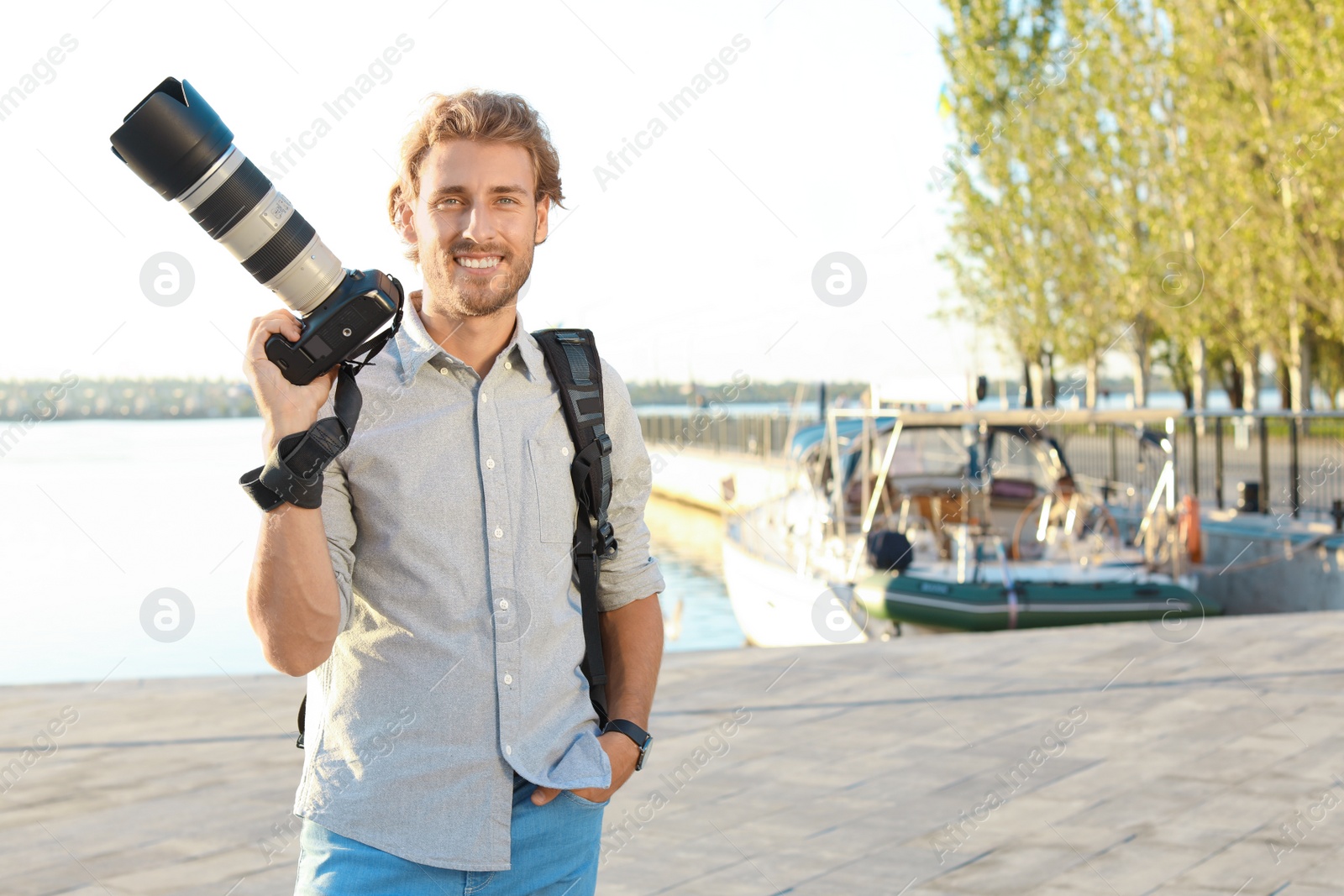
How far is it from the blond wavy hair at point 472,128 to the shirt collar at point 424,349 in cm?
16

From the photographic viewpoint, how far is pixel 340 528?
178 cm

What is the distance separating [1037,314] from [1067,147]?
4.54 metres

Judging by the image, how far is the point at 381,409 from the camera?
187 cm

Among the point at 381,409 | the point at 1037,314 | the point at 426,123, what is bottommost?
the point at 381,409

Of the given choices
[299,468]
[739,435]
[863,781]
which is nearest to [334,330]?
[299,468]

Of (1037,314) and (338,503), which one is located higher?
(1037,314)

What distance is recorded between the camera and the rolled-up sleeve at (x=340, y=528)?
5.79 ft

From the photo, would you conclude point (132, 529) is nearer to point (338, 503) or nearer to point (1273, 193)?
point (1273, 193)

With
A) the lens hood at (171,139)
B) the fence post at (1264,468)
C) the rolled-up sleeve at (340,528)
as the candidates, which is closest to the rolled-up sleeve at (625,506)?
the rolled-up sleeve at (340,528)

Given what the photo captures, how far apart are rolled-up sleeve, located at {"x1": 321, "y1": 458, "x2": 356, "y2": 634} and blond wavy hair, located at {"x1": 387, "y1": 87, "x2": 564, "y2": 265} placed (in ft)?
1.51

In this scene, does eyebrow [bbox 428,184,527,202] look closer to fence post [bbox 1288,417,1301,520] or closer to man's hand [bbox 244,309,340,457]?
man's hand [bbox 244,309,340,457]

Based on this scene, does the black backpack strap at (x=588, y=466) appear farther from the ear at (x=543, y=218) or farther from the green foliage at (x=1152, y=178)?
the green foliage at (x=1152, y=178)

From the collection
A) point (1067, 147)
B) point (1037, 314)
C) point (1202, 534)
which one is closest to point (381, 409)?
point (1202, 534)

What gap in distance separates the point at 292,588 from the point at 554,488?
18.4 inches
